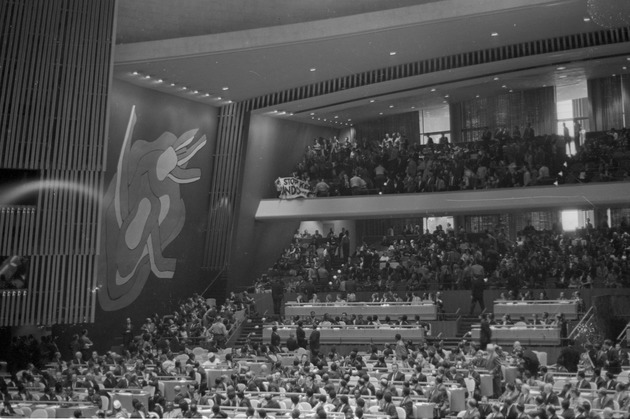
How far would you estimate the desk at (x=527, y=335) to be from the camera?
21234 mm

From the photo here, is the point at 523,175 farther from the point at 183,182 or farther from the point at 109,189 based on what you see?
the point at 109,189

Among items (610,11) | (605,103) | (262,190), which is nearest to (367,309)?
(262,190)

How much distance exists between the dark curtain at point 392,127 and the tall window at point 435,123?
0.80 ft

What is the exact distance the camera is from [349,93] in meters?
31.3

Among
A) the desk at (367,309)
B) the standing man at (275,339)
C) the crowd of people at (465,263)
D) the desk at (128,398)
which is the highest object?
the crowd of people at (465,263)

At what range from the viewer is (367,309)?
26.2m

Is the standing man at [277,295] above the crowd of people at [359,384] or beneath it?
above

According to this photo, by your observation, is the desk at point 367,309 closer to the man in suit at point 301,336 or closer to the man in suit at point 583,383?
the man in suit at point 301,336

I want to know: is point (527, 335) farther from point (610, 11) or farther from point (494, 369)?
point (610, 11)

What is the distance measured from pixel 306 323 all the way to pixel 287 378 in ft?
24.3

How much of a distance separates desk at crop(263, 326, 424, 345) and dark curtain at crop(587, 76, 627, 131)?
1639cm

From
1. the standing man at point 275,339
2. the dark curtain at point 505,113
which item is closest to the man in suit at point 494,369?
the standing man at point 275,339

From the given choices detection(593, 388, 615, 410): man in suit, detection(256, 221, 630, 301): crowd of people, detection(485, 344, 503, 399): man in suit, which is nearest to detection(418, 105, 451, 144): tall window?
detection(256, 221, 630, 301): crowd of people

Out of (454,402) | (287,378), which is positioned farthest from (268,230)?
(454,402)
